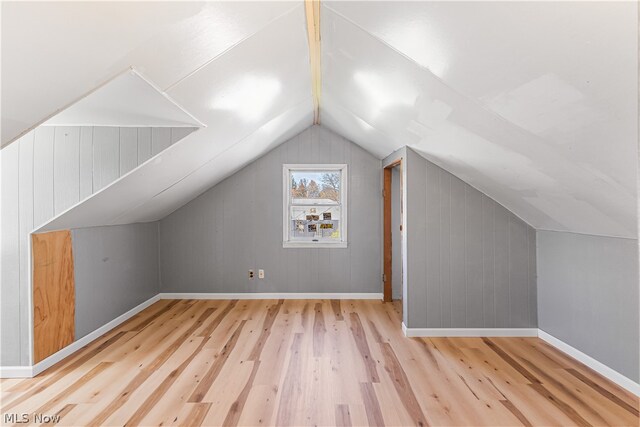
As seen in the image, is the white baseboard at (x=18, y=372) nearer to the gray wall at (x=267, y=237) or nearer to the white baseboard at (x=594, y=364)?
the gray wall at (x=267, y=237)

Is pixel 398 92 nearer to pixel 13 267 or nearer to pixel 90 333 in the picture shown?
pixel 13 267

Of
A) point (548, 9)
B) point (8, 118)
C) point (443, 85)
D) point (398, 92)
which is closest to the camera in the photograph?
point (548, 9)

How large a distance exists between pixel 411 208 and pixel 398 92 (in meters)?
1.34

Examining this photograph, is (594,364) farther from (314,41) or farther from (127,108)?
(127,108)

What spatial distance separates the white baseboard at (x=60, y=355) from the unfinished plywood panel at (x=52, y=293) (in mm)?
43

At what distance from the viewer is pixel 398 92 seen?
2.28 meters

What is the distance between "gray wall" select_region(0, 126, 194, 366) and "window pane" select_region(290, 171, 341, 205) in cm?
233

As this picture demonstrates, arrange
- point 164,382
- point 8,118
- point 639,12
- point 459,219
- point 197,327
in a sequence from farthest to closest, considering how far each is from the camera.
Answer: point 197,327, point 459,219, point 164,382, point 8,118, point 639,12

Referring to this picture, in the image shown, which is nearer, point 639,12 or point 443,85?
point 639,12

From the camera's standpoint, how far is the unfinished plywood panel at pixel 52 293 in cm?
256

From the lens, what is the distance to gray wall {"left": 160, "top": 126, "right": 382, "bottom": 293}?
4.64 m

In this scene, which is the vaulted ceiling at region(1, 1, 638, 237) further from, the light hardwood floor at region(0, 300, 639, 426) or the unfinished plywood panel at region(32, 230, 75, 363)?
the light hardwood floor at region(0, 300, 639, 426)

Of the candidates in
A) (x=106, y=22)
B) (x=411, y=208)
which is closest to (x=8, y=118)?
(x=106, y=22)

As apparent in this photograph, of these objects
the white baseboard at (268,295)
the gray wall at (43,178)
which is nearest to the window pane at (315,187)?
the white baseboard at (268,295)
